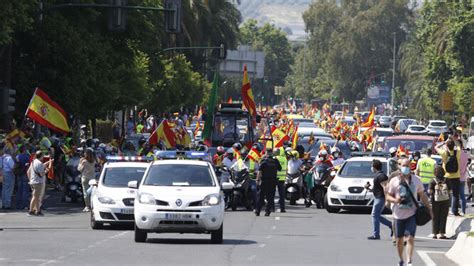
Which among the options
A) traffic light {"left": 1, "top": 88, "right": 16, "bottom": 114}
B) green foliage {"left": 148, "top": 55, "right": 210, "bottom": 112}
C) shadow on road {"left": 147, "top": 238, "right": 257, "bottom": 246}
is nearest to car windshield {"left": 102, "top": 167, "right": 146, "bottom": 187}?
shadow on road {"left": 147, "top": 238, "right": 257, "bottom": 246}

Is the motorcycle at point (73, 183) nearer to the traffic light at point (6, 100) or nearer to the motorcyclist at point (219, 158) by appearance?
the traffic light at point (6, 100)

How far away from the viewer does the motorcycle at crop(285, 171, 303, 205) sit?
38562 millimetres

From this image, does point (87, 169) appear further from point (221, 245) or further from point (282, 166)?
point (221, 245)

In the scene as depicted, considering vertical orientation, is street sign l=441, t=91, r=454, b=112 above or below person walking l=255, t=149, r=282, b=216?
below

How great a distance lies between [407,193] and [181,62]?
7054 centimetres

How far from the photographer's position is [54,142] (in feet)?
137

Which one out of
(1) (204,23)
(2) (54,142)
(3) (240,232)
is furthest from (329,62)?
(3) (240,232)

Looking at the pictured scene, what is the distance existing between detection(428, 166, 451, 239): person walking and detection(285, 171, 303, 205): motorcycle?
459 inches

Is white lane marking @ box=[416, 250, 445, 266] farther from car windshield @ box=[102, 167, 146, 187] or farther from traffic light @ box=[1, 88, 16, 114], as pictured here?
traffic light @ box=[1, 88, 16, 114]

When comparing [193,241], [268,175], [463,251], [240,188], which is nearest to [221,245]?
[193,241]

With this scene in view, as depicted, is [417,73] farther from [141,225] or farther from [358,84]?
[141,225]

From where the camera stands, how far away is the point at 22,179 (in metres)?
34.2

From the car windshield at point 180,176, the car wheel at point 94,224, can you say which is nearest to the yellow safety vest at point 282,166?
the car wheel at point 94,224

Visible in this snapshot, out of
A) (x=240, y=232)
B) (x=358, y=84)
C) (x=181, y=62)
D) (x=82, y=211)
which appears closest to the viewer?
(x=240, y=232)
